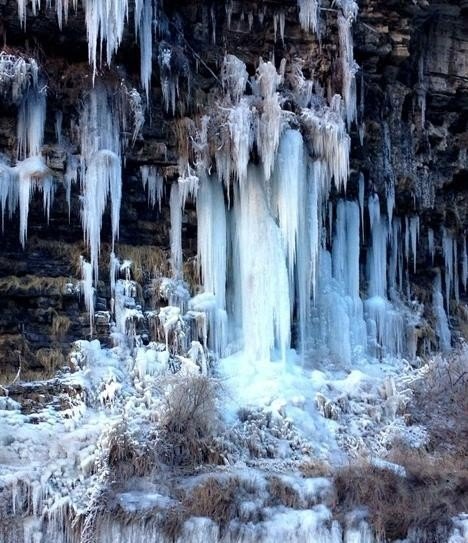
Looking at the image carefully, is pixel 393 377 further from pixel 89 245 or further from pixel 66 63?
pixel 66 63

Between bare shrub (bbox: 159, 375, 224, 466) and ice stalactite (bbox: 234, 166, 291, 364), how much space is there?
7.91ft

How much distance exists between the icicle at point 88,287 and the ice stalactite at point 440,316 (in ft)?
30.3

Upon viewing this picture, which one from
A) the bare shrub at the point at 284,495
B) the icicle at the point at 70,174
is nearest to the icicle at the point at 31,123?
the icicle at the point at 70,174

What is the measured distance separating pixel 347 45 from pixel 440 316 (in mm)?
7605

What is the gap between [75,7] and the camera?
17.3 meters

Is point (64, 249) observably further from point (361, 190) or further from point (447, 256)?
point (447, 256)

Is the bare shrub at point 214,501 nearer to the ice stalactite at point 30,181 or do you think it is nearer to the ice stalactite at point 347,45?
the ice stalactite at point 30,181

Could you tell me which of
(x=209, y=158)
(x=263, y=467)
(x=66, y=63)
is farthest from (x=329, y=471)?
(x=66, y=63)

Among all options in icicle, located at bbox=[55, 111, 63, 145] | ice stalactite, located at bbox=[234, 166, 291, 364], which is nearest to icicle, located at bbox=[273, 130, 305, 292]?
ice stalactite, located at bbox=[234, 166, 291, 364]

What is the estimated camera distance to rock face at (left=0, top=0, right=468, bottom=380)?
59.6ft

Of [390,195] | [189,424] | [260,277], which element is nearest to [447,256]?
[390,195]

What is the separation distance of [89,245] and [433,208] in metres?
8.55

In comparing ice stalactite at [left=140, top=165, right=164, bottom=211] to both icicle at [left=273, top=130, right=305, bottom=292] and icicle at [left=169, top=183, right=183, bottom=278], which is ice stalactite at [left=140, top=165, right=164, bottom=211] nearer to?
icicle at [left=169, top=183, right=183, bottom=278]

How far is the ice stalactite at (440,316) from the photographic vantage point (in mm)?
24375
